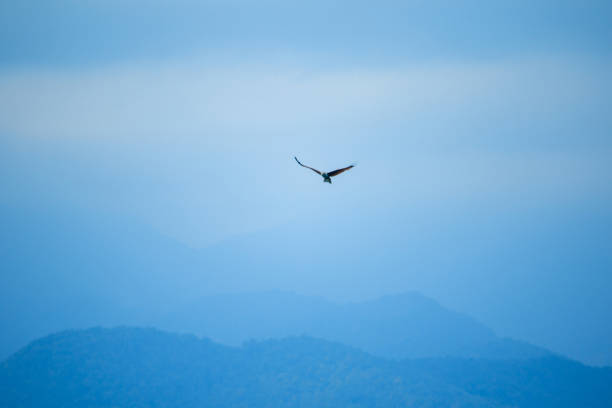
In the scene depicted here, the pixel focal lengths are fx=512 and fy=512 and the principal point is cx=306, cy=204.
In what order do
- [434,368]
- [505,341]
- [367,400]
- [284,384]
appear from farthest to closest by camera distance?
[505,341], [434,368], [284,384], [367,400]

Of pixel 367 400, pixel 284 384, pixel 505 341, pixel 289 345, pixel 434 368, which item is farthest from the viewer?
pixel 505 341

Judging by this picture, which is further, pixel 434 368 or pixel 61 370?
pixel 434 368

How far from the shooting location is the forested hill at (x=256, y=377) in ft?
358

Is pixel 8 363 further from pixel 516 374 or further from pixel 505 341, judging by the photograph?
pixel 505 341

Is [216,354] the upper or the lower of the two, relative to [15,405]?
upper

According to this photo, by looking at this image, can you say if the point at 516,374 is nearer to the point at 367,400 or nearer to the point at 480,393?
the point at 480,393

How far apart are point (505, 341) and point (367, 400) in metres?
97.0

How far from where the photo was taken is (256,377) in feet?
382

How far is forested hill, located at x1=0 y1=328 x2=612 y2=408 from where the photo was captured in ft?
358

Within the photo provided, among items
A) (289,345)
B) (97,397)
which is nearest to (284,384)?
→ (289,345)

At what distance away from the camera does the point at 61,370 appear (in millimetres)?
111500

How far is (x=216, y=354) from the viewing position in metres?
126

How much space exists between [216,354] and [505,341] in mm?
109350

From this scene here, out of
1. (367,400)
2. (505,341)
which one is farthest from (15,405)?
(505,341)
